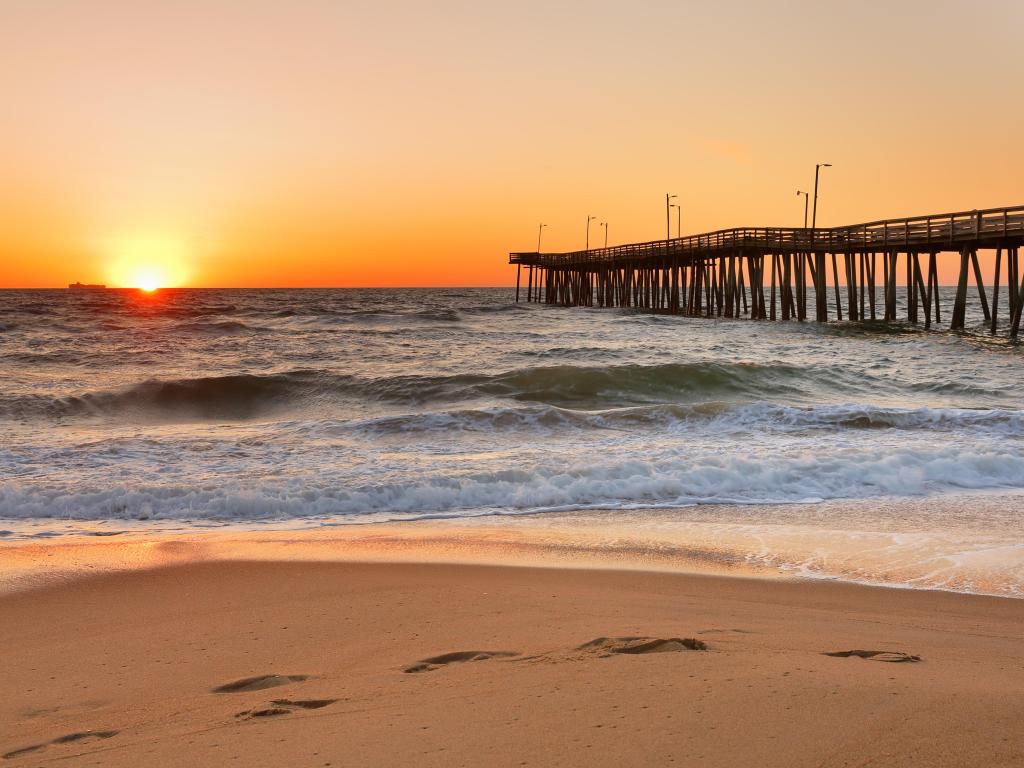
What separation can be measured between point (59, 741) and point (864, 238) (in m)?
Answer: 37.0

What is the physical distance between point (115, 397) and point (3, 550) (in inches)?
463

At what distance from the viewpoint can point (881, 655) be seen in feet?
13.9

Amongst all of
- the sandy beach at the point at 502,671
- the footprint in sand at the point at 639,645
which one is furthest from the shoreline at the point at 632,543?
the footprint in sand at the point at 639,645

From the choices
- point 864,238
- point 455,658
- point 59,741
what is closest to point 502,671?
point 455,658

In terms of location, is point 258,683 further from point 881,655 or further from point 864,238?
point 864,238

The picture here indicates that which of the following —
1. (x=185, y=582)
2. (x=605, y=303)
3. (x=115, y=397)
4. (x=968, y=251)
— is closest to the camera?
(x=185, y=582)

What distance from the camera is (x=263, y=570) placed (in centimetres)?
642

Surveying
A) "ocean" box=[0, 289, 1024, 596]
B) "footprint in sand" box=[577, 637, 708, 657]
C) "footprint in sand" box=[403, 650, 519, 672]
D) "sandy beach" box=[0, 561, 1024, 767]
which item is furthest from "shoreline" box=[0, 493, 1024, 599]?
"footprint in sand" box=[403, 650, 519, 672]

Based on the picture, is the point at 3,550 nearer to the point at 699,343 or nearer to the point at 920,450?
the point at 920,450

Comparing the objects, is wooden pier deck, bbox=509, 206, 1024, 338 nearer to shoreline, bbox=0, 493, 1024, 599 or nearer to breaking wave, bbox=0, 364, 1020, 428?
breaking wave, bbox=0, 364, 1020, 428

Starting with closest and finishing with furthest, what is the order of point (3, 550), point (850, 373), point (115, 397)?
point (3, 550)
point (115, 397)
point (850, 373)

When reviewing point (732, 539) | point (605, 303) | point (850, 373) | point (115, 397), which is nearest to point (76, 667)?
point (732, 539)

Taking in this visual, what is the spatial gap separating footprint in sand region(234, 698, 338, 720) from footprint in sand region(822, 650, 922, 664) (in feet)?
7.41

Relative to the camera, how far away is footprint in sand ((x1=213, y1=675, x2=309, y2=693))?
3980 millimetres
